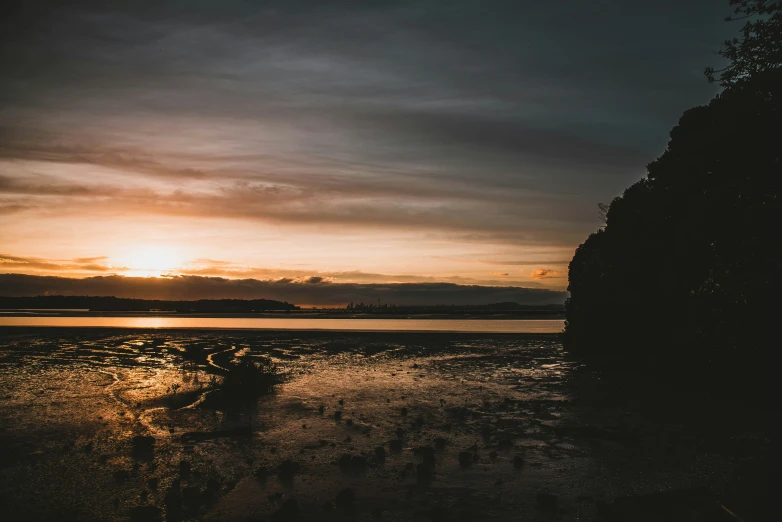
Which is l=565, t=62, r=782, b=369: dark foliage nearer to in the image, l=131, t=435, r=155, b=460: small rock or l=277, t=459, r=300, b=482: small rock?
l=277, t=459, r=300, b=482: small rock

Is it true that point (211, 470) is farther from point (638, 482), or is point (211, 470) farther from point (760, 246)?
point (760, 246)

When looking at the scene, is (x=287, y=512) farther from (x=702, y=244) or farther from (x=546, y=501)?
(x=702, y=244)

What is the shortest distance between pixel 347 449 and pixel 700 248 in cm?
1804

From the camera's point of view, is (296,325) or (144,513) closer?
(144,513)

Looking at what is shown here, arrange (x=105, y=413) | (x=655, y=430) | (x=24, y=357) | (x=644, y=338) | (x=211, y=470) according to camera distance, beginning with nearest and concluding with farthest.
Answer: (x=211, y=470) → (x=655, y=430) → (x=105, y=413) → (x=644, y=338) → (x=24, y=357)

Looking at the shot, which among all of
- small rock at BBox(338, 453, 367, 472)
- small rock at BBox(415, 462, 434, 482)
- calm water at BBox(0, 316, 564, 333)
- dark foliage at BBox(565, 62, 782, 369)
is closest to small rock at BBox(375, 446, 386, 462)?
small rock at BBox(338, 453, 367, 472)

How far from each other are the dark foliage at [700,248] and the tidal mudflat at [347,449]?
13.9 feet

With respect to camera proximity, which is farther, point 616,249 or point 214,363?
point 616,249

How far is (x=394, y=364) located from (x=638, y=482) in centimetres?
2052

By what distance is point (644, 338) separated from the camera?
95.0 feet

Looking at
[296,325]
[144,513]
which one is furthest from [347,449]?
[296,325]

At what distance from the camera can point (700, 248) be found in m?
22.7

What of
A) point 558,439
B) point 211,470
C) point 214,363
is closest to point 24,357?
point 214,363

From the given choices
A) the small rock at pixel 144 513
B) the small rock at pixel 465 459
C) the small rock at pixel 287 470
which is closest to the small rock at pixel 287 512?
the small rock at pixel 287 470
